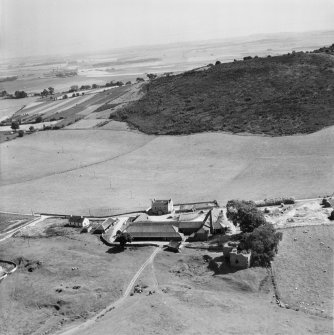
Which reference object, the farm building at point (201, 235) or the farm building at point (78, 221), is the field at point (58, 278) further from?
the farm building at point (201, 235)

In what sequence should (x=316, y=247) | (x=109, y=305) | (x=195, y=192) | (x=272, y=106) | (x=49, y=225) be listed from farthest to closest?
(x=272, y=106), (x=195, y=192), (x=49, y=225), (x=316, y=247), (x=109, y=305)

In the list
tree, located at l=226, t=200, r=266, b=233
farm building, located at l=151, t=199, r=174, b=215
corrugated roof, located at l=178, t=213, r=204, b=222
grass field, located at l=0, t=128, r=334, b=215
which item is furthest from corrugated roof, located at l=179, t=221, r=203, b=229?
grass field, located at l=0, t=128, r=334, b=215

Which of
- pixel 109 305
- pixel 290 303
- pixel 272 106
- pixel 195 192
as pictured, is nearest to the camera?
pixel 290 303

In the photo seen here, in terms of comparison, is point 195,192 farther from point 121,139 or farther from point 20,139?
point 20,139

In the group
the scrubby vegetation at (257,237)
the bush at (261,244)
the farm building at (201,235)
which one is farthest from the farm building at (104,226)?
the bush at (261,244)

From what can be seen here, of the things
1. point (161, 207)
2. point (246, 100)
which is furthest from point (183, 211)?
point (246, 100)

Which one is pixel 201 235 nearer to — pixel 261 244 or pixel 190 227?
pixel 190 227

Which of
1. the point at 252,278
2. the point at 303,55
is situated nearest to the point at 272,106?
the point at 303,55
